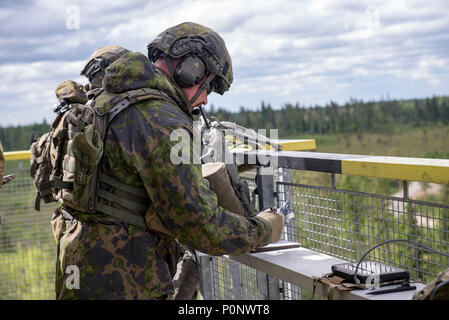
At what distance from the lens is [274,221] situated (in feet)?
8.46

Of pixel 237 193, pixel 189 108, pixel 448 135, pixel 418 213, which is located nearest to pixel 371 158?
pixel 418 213

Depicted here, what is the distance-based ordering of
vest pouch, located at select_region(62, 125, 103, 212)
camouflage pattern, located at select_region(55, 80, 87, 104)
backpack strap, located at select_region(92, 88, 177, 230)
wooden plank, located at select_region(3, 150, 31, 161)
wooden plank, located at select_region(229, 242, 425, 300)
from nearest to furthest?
wooden plank, located at select_region(229, 242, 425, 300), vest pouch, located at select_region(62, 125, 103, 212), backpack strap, located at select_region(92, 88, 177, 230), camouflage pattern, located at select_region(55, 80, 87, 104), wooden plank, located at select_region(3, 150, 31, 161)

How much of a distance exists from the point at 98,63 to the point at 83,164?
210cm

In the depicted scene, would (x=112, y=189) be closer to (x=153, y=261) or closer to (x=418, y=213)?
(x=153, y=261)

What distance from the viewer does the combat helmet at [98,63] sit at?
4.21 m

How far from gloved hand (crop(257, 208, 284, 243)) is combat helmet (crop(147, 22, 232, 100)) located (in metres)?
0.67

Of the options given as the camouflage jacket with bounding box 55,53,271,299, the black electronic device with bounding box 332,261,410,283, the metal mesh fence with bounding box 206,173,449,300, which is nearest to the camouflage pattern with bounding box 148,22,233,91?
the camouflage jacket with bounding box 55,53,271,299

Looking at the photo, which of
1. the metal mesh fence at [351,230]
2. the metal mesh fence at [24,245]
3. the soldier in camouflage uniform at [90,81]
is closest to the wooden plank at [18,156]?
the metal mesh fence at [24,245]

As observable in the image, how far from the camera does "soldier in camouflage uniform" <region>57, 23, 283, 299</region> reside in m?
2.23

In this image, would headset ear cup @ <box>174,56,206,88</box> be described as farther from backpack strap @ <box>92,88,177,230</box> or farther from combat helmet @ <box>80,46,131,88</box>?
combat helmet @ <box>80,46,131,88</box>

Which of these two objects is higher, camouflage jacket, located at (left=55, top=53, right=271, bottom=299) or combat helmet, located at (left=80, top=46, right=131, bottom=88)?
combat helmet, located at (left=80, top=46, right=131, bottom=88)

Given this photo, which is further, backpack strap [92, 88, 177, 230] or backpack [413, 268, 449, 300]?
backpack strap [92, 88, 177, 230]

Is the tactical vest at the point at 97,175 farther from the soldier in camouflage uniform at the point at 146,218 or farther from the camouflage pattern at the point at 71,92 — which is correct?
the camouflage pattern at the point at 71,92

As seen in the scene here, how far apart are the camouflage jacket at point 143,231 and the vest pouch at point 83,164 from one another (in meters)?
0.07
